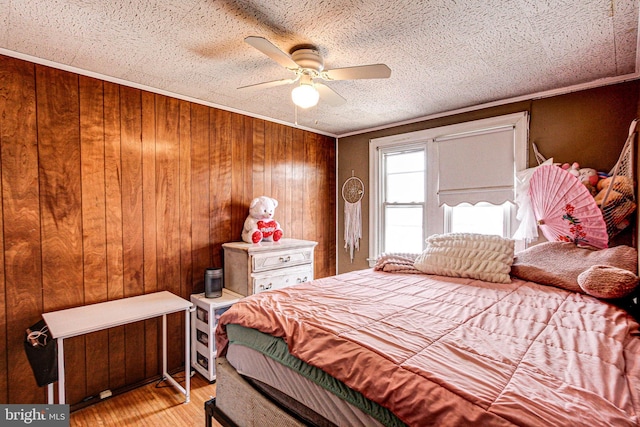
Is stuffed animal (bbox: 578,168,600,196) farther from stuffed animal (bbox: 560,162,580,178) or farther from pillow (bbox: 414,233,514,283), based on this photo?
pillow (bbox: 414,233,514,283)

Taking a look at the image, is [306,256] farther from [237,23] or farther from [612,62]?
[612,62]

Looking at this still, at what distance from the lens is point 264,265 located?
8.93ft

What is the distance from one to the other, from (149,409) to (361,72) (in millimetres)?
2616

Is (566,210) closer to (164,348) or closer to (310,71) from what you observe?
(310,71)

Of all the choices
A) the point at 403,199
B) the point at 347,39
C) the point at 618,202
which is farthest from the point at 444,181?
the point at 347,39

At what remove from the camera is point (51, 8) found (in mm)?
1515

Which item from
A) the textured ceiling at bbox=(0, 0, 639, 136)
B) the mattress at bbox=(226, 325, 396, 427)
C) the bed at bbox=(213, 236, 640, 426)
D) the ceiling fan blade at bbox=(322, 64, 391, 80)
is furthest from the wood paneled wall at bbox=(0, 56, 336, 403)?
the ceiling fan blade at bbox=(322, 64, 391, 80)

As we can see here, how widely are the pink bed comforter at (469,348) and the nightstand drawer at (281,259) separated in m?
0.86

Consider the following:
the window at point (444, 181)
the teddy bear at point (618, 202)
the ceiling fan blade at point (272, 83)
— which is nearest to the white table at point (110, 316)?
the ceiling fan blade at point (272, 83)

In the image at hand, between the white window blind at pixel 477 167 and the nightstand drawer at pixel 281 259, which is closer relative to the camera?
the nightstand drawer at pixel 281 259

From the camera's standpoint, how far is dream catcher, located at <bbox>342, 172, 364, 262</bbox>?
3997 millimetres

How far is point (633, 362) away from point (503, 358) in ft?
1.41

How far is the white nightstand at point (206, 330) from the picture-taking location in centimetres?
246

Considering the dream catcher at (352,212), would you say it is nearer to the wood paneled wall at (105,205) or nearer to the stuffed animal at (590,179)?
the wood paneled wall at (105,205)
